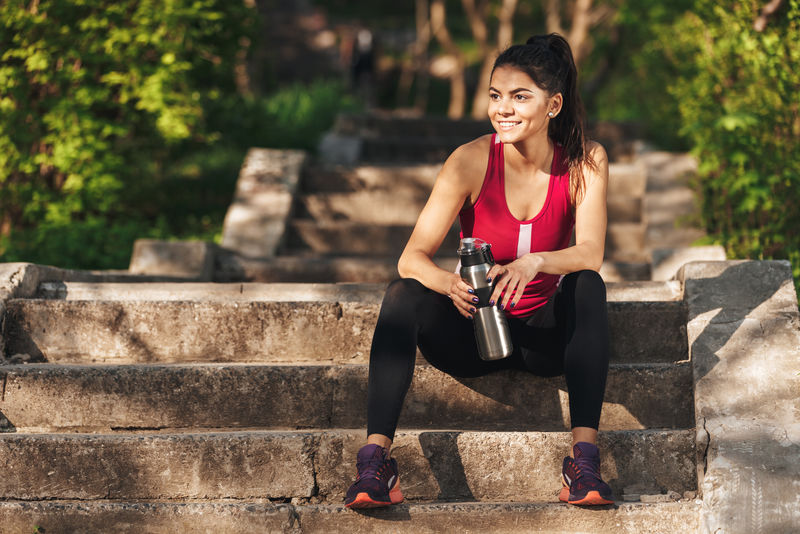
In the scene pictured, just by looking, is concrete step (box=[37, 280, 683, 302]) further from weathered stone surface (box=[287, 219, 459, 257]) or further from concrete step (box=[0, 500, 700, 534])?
weathered stone surface (box=[287, 219, 459, 257])

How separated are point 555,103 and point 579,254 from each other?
57 centimetres

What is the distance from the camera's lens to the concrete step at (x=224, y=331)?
11.7 feet

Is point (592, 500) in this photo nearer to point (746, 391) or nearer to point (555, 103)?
point (746, 391)

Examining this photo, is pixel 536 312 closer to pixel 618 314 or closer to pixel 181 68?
pixel 618 314

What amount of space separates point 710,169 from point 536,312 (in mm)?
2829

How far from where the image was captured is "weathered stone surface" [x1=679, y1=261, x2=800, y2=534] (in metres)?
2.73

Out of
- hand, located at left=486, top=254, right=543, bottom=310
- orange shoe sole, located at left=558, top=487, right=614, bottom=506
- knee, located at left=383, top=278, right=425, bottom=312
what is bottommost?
orange shoe sole, located at left=558, top=487, right=614, bottom=506

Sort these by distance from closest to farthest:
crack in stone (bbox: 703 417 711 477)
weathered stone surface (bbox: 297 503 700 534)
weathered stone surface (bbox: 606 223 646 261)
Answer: weathered stone surface (bbox: 297 503 700 534) → crack in stone (bbox: 703 417 711 477) → weathered stone surface (bbox: 606 223 646 261)

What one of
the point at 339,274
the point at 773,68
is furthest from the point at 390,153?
the point at 773,68

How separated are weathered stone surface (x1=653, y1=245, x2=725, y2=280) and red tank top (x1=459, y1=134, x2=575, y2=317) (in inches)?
61.6

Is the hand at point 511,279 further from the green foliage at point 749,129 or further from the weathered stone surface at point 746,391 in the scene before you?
the green foliage at point 749,129

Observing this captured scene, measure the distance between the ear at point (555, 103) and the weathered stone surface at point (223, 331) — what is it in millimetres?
852

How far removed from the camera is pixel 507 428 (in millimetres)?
3266

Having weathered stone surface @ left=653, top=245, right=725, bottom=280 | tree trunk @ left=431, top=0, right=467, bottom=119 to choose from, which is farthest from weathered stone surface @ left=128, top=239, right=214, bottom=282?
tree trunk @ left=431, top=0, right=467, bottom=119
